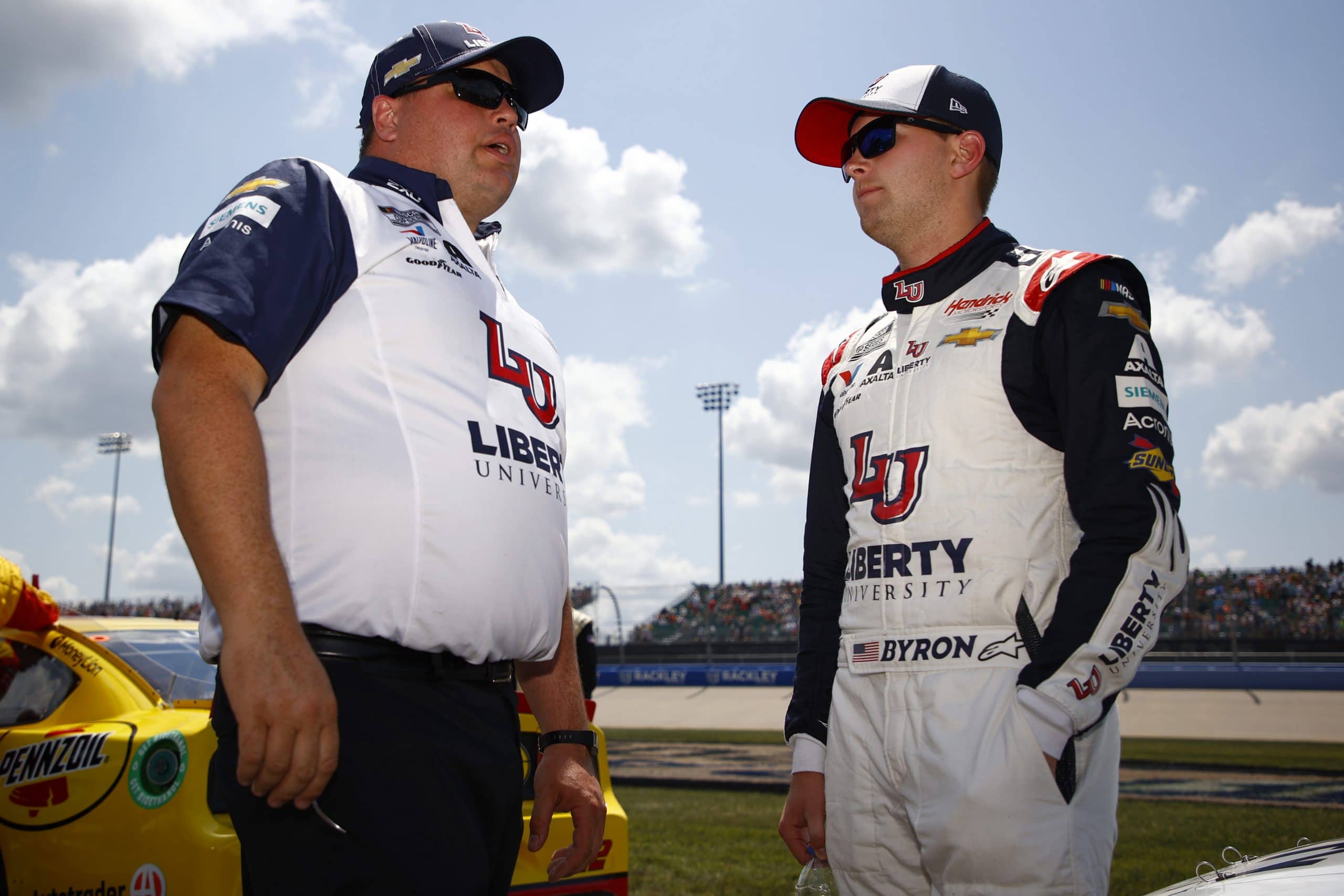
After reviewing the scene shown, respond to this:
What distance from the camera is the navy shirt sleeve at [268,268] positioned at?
4.58ft

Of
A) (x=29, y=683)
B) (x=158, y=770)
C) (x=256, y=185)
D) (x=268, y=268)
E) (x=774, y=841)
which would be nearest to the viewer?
(x=268, y=268)

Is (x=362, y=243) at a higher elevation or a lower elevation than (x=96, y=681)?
higher

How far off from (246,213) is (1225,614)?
1134 inches

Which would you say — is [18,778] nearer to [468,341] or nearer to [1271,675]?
[468,341]

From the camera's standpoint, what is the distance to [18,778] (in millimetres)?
3350

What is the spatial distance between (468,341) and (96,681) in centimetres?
278

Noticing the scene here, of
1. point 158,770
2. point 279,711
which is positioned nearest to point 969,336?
point 279,711

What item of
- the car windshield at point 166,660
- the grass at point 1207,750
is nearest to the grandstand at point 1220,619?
the grass at point 1207,750

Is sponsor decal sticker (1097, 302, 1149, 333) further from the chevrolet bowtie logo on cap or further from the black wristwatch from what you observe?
the black wristwatch

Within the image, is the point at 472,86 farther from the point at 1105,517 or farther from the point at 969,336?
the point at 1105,517

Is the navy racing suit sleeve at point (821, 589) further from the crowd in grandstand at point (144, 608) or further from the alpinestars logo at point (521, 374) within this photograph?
the crowd in grandstand at point (144, 608)

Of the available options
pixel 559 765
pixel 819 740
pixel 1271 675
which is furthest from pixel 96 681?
pixel 1271 675

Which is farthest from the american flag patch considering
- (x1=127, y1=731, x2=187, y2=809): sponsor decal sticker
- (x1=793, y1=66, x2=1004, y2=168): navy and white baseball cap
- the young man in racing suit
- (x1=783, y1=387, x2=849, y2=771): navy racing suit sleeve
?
(x1=127, y1=731, x2=187, y2=809): sponsor decal sticker

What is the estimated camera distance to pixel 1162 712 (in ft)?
52.5
